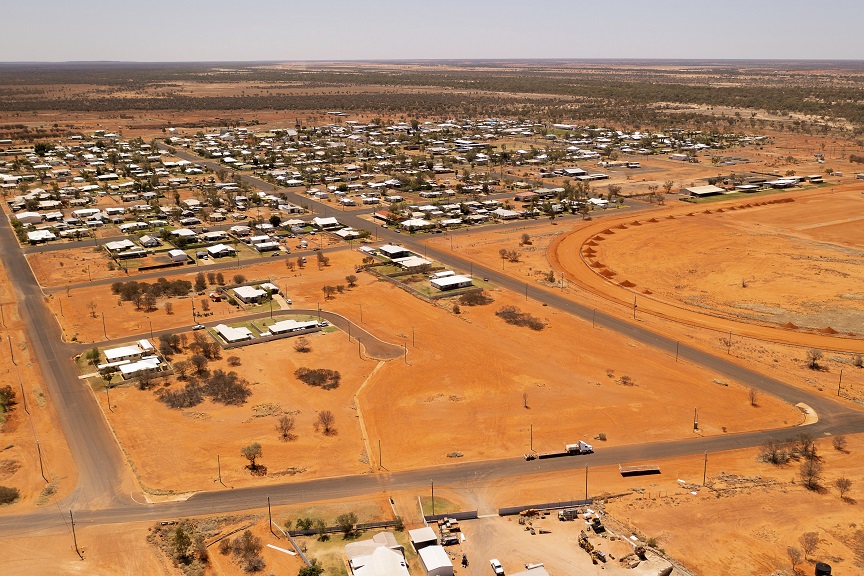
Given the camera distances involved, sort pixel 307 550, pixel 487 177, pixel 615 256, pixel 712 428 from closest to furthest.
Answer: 1. pixel 307 550
2. pixel 712 428
3. pixel 615 256
4. pixel 487 177

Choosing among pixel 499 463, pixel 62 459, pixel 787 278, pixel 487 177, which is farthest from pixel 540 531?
pixel 487 177

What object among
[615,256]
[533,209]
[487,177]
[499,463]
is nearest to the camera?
[499,463]

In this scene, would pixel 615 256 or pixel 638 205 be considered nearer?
pixel 615 256

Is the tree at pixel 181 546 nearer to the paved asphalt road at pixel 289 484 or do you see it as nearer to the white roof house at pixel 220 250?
the paved asphalt road at pixel 289 484

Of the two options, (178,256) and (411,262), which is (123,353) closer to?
(178,256)

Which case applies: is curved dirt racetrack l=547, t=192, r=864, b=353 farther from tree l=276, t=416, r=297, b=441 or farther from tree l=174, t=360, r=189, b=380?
tree l=174, t=360, r=189, b=380

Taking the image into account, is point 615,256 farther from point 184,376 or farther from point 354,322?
point 184,376

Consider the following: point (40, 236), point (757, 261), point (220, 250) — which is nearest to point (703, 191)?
point (757, 261)
